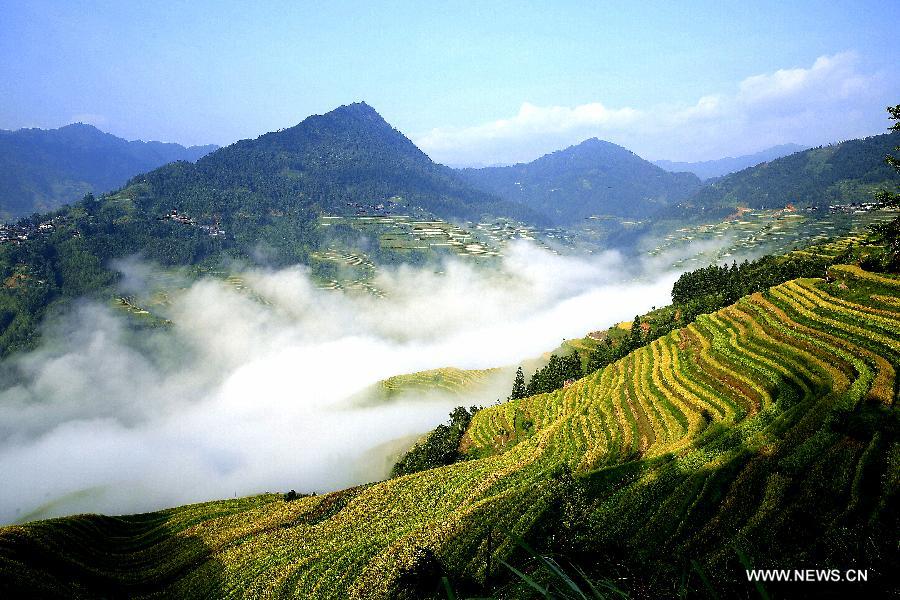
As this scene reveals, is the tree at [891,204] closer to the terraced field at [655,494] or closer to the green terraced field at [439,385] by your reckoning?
the terraced field at [655,494]

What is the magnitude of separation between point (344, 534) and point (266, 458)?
109 meters

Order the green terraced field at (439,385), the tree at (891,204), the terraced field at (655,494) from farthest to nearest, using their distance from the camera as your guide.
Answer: the green terraced field at (439,385)
the tree at (891,204)
the terraced field at (655,494)

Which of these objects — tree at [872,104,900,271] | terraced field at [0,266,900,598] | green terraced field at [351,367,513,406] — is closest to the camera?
terraced field at [0,266,900,598]

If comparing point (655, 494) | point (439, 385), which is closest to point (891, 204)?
point (655, 494)

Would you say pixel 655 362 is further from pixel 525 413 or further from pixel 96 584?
pixel 96 584

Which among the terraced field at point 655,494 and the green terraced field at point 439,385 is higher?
the terraced field at point 655,494

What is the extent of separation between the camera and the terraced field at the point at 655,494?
17.0 m

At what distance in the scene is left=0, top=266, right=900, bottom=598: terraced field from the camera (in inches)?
669

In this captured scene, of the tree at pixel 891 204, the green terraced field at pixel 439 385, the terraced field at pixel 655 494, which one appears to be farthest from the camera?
the green terraced field at pixel 439 385

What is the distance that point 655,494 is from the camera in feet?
70.7

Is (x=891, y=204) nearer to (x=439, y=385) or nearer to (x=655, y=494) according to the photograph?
(x=655, y=494)

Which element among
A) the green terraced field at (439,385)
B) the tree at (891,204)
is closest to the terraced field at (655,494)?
the tree at (891,204)

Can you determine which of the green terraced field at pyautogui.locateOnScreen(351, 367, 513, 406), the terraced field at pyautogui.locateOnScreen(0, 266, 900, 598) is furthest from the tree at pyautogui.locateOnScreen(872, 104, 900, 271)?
the green terraced field at pyautogui.locateOnScreen(351, 367, 513, 406)

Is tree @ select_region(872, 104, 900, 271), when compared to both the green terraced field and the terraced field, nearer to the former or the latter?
the terraced field
